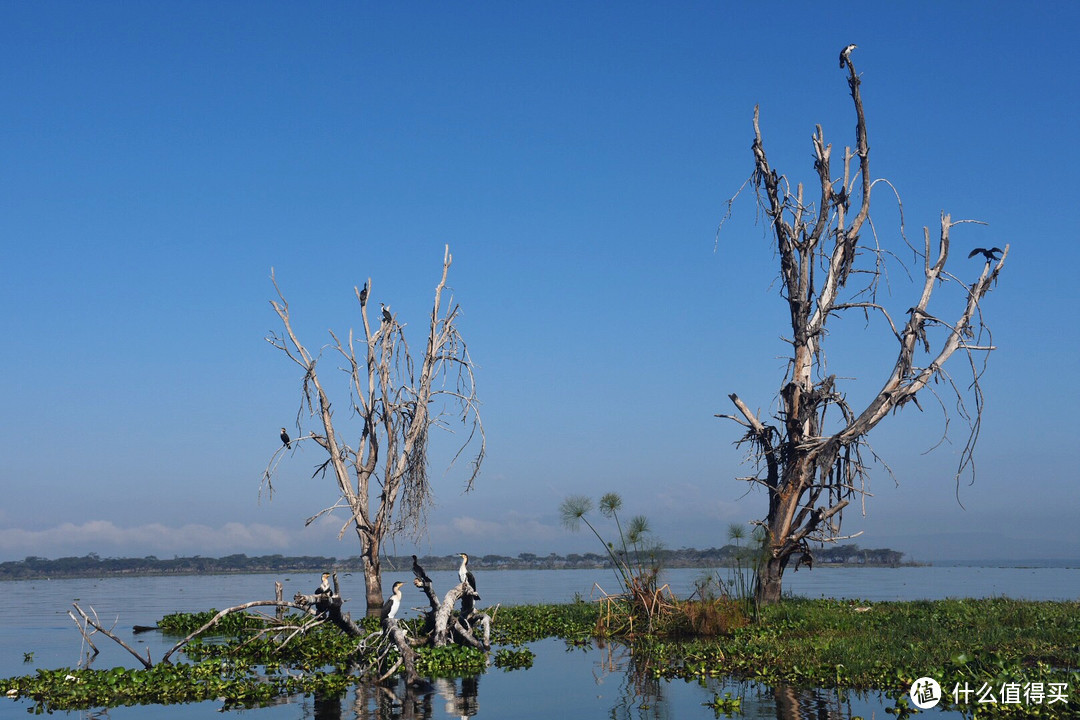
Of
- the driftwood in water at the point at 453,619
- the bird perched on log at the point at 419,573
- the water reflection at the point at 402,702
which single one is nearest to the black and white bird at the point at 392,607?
the bird perched on log at the point at 419,573

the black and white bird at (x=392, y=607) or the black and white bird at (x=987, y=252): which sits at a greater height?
the black and white bird at (x=987, y=252)

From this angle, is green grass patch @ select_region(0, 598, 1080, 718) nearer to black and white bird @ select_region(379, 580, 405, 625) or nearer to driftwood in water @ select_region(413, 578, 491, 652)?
driftwood in water @ select_region(413, 578, 491, 652)

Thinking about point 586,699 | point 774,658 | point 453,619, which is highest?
point 453,619

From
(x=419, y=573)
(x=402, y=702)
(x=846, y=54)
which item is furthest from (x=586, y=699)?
(x=846, y=54)

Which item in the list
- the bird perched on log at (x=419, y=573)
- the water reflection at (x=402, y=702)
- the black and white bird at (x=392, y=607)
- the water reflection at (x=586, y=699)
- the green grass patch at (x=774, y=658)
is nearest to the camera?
the water reflection at (x=586, y=699)

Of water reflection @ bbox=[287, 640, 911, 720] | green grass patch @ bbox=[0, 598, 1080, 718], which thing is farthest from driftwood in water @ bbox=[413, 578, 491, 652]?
water reflection @ bbox=[287, 640, 911, 720]

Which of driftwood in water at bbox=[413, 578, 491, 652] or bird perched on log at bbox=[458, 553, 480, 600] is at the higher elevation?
bird perched on log at bbox=[458, 553, 480, 600]

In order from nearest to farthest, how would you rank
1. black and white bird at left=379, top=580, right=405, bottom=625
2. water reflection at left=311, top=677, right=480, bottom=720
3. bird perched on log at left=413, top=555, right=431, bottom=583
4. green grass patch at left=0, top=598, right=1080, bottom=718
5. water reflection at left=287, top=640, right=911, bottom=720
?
water reflection at left=287, top=640, right=911, bottom=720, water reflection at left=311, top=677, right=480, bottom=720, green grass patch at left=0, top=598, right=1080, bottom=718, black and white bird at left=379, top=580, right=405, bottom=625, bird perched on log at left=413, top=555, right=431, bottom=583

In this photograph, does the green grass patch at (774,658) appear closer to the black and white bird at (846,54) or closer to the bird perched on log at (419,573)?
the bird perched on log at (419,573)

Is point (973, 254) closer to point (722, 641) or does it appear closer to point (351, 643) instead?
point (722, 641)

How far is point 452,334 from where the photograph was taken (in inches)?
1184

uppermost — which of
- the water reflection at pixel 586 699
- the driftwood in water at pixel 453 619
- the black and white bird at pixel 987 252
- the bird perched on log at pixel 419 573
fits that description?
the black and white bird at pixel 987 252

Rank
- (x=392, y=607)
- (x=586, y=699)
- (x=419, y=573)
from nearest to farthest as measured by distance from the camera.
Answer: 1. (x=586, y=699)
2. (x=392, y=607)
3. (x=419, y=573)

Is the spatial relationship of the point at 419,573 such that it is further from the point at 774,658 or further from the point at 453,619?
the point at 774,658
